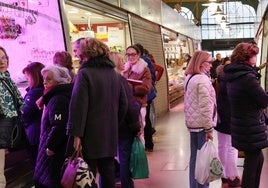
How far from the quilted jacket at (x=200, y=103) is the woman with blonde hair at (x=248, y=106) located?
0.21m

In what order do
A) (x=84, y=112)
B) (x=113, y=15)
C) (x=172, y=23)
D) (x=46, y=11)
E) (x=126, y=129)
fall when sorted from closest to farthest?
1. (x=84, y=112)
2. (x=126, y=129)
3. (x=46, y=11)
4. (x=113, y=15)
5. (x=172, y=23)

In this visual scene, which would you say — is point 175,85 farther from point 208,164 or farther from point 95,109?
point 95,109

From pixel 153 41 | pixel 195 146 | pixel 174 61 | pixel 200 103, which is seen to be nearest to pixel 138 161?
pixel 195 146

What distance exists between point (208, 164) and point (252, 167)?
0.41 m

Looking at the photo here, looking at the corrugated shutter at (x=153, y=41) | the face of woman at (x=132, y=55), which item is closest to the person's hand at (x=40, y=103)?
the face of woman at (x=132, y=55)

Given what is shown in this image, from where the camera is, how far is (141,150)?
4414 millimetres

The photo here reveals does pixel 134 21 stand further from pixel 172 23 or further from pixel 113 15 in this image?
pixel 172 23

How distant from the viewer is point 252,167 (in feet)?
14.0

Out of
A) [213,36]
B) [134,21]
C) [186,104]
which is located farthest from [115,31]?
[213,36]

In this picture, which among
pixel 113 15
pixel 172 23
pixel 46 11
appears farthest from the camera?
pixel 172 23

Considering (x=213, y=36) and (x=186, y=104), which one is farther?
(x=213, y=36)

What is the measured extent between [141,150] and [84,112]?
105 cm

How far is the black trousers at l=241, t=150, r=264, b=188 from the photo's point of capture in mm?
4246

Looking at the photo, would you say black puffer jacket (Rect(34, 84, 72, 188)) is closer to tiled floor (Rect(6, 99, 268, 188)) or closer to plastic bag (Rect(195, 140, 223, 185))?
tiled floor (Rect(6, 99, 268, 188))
